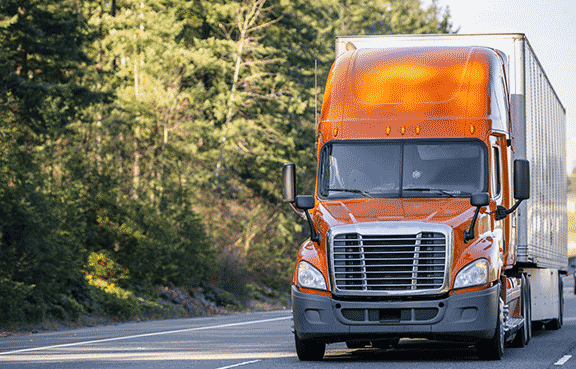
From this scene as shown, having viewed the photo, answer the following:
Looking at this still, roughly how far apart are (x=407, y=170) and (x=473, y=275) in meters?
1.79

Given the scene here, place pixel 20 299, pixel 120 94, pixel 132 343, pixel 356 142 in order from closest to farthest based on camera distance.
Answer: pixel 356 142
pixel 132 343
pixel 20 299
pixel 120 94

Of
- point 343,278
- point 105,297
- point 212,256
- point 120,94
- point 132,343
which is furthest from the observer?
point 120,94

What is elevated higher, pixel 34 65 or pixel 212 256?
pixel 34 65

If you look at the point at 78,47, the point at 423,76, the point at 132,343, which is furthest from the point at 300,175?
the point at 423,76

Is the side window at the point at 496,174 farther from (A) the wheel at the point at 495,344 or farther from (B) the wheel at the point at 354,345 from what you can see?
(B) the wheel at the point at 354,345

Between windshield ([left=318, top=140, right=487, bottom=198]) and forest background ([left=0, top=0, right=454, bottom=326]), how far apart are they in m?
10.7

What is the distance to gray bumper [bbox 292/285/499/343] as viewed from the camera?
1252 centimetres

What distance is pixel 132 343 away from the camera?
1723 centimetres

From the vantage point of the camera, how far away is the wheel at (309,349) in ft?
43.9

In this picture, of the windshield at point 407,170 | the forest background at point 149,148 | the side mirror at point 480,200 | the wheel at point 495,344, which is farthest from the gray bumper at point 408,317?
the forest background at point 149,148

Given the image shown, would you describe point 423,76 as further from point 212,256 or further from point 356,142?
point 212,256

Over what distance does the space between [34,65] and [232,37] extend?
62.2 ft

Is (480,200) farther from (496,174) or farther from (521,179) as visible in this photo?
(496,174)

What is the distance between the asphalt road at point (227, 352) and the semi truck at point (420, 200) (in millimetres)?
430
